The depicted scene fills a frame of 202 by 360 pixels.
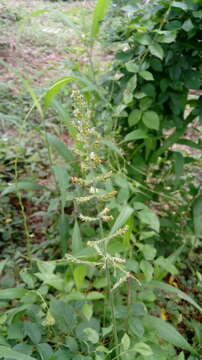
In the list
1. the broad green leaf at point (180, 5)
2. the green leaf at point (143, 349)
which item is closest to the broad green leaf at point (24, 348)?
the green leaf at point (143, 349)

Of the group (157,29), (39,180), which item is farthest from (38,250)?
(157,29)

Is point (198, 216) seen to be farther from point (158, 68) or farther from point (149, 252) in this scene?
point (158, 68)

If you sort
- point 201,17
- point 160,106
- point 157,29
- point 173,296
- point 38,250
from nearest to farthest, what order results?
point 201,17 → point 157,29 → point 160,106 → point 173,296 → point 38,250

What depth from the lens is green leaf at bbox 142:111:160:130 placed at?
4.66ft

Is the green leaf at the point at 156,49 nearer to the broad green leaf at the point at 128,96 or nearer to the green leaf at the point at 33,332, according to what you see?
the broad green leaf at the point at 128,96

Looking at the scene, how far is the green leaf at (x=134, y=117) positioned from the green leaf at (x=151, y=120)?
3 cm

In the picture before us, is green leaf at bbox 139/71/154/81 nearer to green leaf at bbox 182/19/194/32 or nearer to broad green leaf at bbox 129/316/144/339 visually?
green leaf at bbox 182/19/194/32

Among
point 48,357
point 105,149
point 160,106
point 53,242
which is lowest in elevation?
point 53,242

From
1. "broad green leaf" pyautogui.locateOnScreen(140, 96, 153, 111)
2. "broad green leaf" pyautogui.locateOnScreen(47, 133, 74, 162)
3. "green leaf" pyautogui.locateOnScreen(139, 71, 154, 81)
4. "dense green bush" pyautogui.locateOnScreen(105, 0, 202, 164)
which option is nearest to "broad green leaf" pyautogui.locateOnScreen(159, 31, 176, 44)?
"dense green bush" pyautogui.locateOnScreen(105, 0, 202, 164)

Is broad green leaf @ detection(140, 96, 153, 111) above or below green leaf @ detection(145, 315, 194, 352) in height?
above

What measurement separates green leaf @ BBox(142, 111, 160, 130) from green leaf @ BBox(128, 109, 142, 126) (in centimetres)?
3

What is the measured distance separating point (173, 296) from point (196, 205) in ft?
1.35

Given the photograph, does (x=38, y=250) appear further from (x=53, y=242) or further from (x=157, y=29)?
(x=157, y=29)

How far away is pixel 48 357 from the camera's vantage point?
0.91 meters
